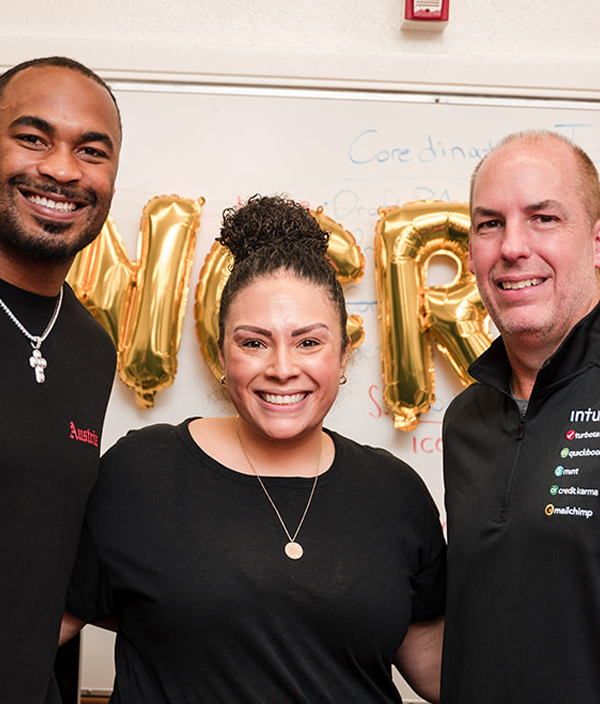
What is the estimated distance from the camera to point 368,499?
1.37 metres

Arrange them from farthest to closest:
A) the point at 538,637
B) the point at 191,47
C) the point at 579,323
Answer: the point at 191,47 → the point at 579,323 → the point at 538,637

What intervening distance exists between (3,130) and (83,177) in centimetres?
14

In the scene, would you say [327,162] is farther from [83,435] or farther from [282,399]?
[83,435]

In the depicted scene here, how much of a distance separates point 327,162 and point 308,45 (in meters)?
0.30

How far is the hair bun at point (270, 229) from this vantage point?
56.9 inches

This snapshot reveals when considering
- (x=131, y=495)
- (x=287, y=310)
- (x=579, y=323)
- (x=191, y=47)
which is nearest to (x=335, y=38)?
(x=191, y=47)

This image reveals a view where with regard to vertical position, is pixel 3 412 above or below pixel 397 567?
above

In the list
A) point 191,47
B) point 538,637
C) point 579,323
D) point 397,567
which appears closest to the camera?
point 538,637

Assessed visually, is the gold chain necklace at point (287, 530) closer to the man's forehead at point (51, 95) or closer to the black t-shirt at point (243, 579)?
the black t-shirt at point (243, 579)

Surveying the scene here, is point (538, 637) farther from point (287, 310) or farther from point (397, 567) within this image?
point (287, 310)

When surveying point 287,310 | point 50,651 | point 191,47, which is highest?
point 191,47

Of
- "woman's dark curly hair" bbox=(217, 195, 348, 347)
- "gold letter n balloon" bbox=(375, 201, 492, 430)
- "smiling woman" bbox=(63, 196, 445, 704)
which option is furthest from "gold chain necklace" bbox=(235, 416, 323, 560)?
"gold letter n balloon" bbox=(375, 201, 492, 430)

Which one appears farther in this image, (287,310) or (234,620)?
(287,310)

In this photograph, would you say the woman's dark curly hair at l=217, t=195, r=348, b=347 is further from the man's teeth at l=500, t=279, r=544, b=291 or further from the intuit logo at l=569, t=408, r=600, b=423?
the intuit logo at l=569, t=408, r=600, b=423
